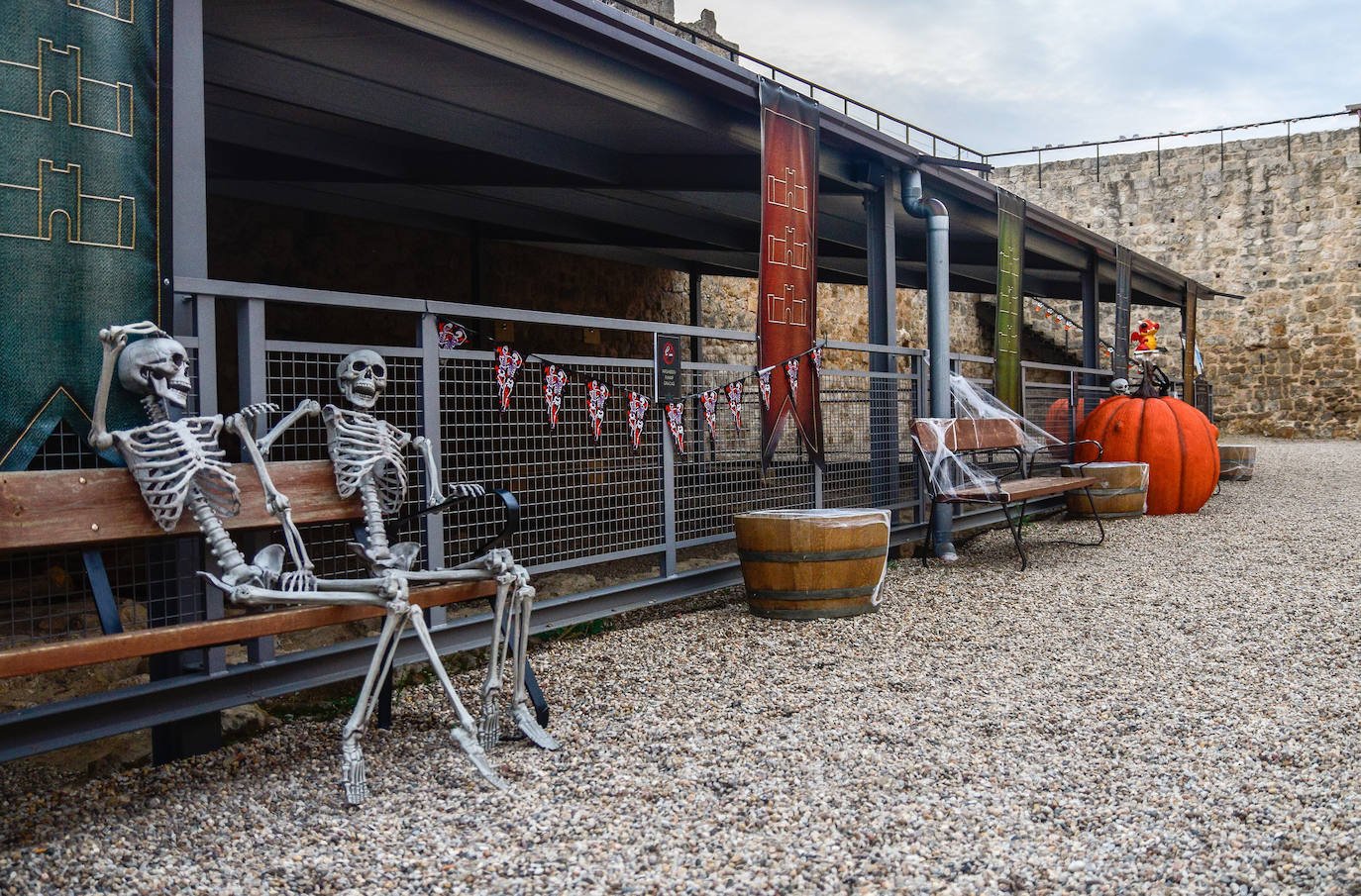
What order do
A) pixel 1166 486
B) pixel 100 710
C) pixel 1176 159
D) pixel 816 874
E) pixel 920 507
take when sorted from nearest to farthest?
pixel 816 874 → pixel 100 710 → pixel 920 507 → pixel 1166 486 → pixel 1176 159

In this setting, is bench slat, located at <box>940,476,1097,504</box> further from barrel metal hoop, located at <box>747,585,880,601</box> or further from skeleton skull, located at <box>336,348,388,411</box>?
skeleton skull, located at <box>336,348,388,411</box>

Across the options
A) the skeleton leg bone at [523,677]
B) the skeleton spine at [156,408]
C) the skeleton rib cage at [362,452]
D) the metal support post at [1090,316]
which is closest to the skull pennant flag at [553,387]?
the skeleton rib cage at [362,452]

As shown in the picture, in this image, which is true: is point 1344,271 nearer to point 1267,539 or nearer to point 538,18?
point 1267,539

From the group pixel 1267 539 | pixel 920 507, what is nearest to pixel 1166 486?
pixel 1267 539

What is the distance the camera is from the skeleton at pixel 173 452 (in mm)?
2750

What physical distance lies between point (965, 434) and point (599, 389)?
9.98 ft

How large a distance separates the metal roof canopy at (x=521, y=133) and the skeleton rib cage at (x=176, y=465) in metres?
2.09

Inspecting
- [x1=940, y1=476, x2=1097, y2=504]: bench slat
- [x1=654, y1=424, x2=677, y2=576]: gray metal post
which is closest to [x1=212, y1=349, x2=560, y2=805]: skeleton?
[x1=654, y1=424, x2=677, y2=576]: gray metal post

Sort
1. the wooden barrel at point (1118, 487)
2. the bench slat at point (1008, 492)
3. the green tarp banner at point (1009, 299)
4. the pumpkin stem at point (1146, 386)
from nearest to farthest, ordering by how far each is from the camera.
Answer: the bench slat at point (1008, 492), the wooden barrel at point (1118, 487), the green tarp banner at point (1009, 299), the pumpkin stem at point (1146, 386)

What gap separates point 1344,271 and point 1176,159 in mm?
4039

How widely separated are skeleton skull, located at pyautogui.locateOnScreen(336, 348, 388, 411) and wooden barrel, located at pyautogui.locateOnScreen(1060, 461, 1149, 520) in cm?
718

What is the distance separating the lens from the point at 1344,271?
19625mm

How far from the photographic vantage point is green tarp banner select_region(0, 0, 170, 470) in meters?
2.71

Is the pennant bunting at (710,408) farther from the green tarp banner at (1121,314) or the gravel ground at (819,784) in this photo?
the green tarp banner at (1121,314)
